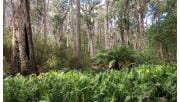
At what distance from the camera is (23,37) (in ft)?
25.1

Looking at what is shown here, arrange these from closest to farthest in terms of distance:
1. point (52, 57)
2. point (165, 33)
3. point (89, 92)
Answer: point (89, 92), point (52, 57), point (165, 33)

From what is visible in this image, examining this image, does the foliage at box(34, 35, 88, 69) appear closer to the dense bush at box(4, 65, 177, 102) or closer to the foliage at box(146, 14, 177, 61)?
the foliage at box(146, 14, 177, 61)

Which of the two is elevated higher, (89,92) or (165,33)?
(165,33)

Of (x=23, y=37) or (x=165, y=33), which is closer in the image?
(x=23, y=37)

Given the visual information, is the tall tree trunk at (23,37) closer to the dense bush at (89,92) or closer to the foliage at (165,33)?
the dense bush at (89,92)

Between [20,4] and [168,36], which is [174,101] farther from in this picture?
[168,36]

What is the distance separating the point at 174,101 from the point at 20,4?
4812mm

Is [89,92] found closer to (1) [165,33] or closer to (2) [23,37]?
(2) [23,37]

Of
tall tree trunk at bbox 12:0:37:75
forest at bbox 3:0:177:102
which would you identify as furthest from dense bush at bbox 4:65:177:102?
tall tree trunk at bbox 12:0:37:75

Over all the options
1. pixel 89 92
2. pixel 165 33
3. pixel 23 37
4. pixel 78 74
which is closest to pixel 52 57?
pixel 23 37

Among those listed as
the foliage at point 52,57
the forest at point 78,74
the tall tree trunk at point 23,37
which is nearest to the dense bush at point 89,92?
the forest at point 78,74

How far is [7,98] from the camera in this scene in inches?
168

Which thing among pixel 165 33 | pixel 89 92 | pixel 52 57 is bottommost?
pixel 52 57

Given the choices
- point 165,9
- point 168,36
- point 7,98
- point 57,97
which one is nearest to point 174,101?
point 57,97
